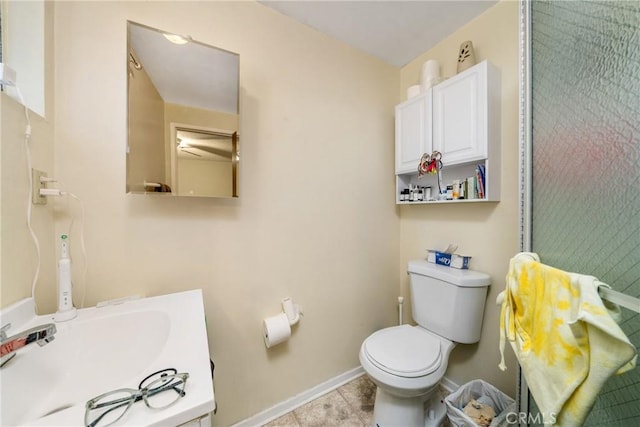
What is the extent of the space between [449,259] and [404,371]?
2.33 ft

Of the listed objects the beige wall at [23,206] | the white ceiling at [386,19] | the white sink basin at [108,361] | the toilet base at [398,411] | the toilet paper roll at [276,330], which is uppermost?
the white ceiling at [386,19]

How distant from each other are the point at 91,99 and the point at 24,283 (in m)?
0.71

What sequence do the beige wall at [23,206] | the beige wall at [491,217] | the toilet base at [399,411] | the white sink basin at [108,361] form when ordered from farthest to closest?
the beige wall at [491,217] → the toilet base at [399,411] → the beige wall at [23,206] → the white sink basin at [108,361]

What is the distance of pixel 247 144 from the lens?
1241 millimetres

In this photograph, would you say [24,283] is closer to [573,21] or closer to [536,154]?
[536,154]

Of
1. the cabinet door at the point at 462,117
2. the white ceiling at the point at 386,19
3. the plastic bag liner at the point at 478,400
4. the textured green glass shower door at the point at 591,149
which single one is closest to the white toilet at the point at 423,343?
the plastic bag liner at the point at 478,400

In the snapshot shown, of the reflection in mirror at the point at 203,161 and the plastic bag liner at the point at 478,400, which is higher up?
the reflection in mirror at the point at 203,161

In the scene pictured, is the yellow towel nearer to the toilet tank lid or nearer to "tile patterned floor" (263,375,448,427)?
the toilet tank lid

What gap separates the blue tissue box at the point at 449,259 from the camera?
137 cm

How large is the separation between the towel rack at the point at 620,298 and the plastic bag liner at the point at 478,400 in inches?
31.7

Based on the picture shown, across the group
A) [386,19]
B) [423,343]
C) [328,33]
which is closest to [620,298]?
[423,343]

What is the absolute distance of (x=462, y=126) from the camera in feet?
4.13

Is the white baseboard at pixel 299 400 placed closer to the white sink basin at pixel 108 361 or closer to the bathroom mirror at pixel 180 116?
the white sink basin at pixel 108 361

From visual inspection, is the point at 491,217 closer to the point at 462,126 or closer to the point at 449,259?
the point at 449,259
